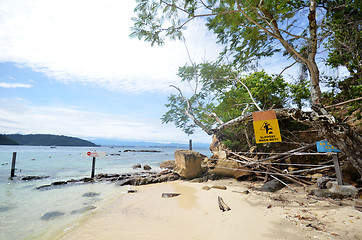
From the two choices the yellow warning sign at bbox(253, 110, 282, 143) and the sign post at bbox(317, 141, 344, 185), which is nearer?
the yellow warning sign at bbox(253, 110, 282, 143)

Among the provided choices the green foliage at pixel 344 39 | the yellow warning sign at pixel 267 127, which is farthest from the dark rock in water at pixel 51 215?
the green foliage at pixel 344 39

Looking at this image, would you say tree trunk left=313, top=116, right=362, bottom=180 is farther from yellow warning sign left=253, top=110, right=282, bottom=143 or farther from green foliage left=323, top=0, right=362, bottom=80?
green foliage left=323, top=0, right=362, bottom=80

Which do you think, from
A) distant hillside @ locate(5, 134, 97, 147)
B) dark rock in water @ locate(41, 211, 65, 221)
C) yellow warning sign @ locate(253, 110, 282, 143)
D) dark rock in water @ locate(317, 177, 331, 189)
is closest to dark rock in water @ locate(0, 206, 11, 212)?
dark rock in water @ locate(41, 211, 65, 221)

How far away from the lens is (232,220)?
3.38 metres

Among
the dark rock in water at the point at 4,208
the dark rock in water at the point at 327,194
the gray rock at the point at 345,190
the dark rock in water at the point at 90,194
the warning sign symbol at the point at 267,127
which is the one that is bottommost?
the dark rock in water at the point at 90,194

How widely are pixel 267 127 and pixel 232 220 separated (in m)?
2.44

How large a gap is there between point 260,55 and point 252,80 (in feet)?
15.6

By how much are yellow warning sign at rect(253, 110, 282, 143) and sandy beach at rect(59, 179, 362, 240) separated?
5.65 feet

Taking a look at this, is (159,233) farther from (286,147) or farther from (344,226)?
(286,147)

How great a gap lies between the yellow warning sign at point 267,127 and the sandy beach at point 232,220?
67.8 inches

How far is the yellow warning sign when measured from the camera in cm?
401

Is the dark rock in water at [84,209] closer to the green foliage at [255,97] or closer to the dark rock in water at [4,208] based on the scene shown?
the dark rock in water at [4,208]

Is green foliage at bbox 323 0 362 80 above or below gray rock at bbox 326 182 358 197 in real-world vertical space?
above

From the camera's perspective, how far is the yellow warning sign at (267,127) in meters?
4.01
